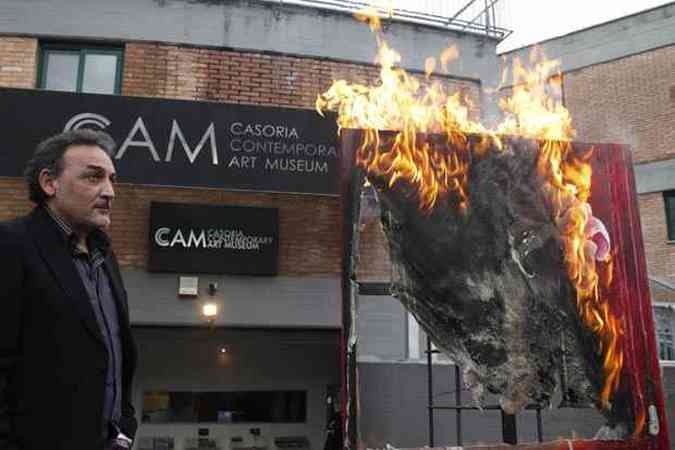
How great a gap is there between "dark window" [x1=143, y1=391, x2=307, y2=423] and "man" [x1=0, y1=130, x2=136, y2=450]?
28.6 ft

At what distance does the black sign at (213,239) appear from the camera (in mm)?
7465

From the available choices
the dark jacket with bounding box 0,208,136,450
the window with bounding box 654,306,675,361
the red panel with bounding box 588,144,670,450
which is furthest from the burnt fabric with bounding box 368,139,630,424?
the window with bounding box 654,306,675,361

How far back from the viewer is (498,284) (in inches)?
207

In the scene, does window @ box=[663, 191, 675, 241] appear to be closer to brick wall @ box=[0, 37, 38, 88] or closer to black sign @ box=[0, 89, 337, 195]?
black sign @ box=[0, 89, 337, 195]

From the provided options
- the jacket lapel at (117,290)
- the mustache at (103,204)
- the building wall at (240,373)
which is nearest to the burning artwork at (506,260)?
the jacket lapel at (117,290)

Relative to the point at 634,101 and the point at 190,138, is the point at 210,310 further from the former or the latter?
the point at 634,101

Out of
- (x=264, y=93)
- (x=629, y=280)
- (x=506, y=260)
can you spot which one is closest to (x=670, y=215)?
(x=629, y=280)

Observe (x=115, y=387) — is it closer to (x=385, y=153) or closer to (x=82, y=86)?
(x=385, y=153)

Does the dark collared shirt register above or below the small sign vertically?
below

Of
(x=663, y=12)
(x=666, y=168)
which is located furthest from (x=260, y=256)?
(x=663, y=12)

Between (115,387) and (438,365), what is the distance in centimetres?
590

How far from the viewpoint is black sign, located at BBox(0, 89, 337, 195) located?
7344 millimetres

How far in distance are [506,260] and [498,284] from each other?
0.22m

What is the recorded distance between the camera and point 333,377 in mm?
10727
